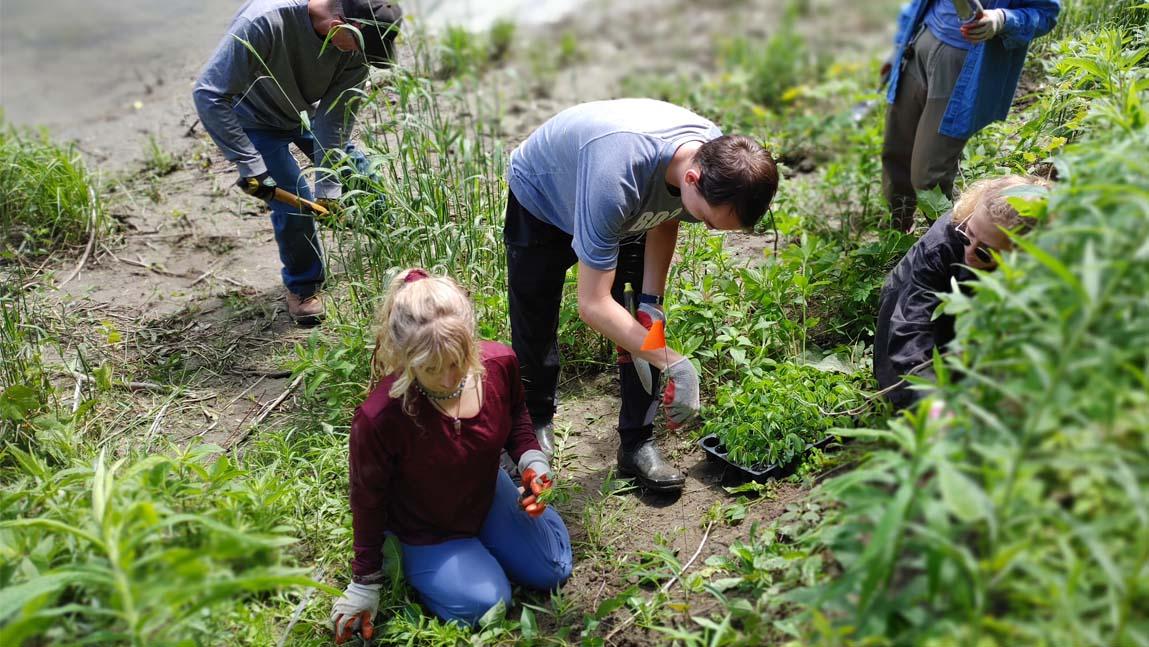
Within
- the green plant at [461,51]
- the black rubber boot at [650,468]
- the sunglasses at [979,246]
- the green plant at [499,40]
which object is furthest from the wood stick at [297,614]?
the green plant at [499,40]

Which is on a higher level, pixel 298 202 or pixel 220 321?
pixel 298 202

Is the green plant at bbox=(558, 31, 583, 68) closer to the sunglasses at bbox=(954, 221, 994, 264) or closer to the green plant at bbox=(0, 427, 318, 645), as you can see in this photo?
the sunglasses at bbox=(954, 221, 994, 264)

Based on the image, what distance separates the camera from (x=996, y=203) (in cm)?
234

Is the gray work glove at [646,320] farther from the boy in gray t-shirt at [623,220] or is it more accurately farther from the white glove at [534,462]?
the white glove at [534,462]

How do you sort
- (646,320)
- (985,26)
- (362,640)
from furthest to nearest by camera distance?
(985,26)
(646,320)
(362,640)

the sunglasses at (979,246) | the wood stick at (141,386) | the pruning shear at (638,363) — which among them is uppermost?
the sunglasses at (979,246)

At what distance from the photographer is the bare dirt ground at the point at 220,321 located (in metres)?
2.80

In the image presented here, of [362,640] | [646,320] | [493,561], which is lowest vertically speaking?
[362,640]

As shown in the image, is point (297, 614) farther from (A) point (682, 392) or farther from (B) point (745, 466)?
(B) point (745, 466)

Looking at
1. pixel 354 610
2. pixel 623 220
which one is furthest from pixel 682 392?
pixel 354 610

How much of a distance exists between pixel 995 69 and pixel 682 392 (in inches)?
70.6

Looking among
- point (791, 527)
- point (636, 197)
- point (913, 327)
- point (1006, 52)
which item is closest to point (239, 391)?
point (636, 197)

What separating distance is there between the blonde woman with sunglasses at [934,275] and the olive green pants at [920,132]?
2.73 feet

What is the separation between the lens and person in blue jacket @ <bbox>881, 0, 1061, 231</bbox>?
3.13 m
